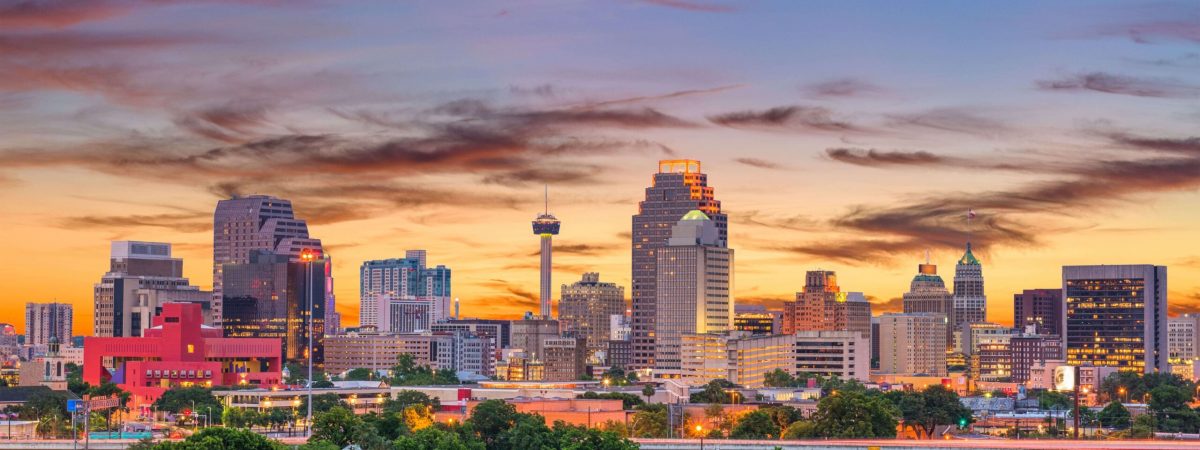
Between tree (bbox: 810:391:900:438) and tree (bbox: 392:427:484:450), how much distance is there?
45.3 metres

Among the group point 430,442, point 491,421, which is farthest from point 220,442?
point 491,421

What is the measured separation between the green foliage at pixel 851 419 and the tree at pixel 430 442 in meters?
45.1

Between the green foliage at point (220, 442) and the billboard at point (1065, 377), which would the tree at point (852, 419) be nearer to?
the billboard at point (1065, 377)

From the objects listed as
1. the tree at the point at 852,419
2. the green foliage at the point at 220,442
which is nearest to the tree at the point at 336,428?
the green foliage at the point at 220,442

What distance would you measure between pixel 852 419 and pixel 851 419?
0.10 meters

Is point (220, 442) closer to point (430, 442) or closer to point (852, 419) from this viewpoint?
point (430, 442)

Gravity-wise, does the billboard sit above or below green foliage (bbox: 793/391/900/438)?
above

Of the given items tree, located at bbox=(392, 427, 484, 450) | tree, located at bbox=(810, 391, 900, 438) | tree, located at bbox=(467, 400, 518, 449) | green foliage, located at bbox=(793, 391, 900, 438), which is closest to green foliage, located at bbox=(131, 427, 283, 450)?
tree, located at bbox=(392, 427, 484, 450)

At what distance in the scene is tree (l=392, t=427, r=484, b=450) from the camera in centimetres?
14675

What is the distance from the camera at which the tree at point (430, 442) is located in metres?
147

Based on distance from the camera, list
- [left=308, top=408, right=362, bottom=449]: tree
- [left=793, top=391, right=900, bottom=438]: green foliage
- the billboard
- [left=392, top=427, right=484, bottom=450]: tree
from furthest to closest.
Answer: the billboard, [left=793, top=391, right=900, bottom=438]: green foliage, [left=308, top=408, right=362, bottom=449]: tree, [left=392, top=427, right=484, bottom=450]: tree

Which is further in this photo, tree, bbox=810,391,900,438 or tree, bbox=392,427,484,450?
tree, bbox=810,391,900,438

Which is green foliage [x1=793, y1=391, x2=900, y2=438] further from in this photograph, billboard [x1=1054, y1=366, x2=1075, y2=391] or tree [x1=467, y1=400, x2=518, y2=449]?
tree [x1=467, y1=400, x2=518, y2=449]

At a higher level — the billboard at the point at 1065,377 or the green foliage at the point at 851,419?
the billboard at the point at 1065,377
